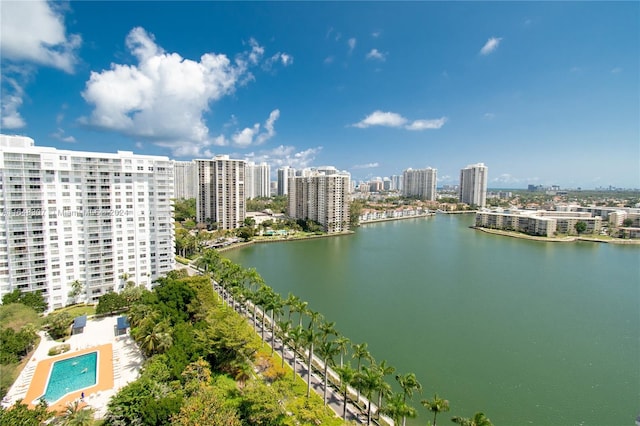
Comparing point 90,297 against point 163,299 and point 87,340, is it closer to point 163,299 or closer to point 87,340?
point 87,340

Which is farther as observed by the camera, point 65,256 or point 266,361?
point 65,256

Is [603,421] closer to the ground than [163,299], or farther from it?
closer to the ground

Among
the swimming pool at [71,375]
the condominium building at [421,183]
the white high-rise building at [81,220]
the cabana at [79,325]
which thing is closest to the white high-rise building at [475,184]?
the condominium building at [421,183]

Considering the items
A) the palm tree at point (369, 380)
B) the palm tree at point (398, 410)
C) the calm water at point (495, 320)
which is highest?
the palm tree at point (369, 380)

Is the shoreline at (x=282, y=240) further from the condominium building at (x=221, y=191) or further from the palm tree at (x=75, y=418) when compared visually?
the palm tree at (x=75, y=418)

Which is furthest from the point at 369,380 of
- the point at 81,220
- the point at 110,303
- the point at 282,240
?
the point at 282,240

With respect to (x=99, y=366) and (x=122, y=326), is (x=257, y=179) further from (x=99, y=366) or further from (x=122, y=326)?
(x=99, y=366)

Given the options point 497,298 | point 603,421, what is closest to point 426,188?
point 497,298
